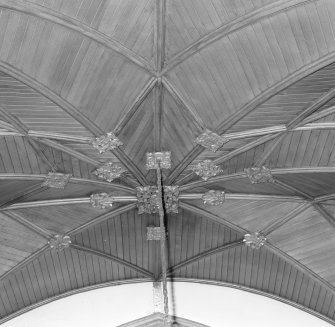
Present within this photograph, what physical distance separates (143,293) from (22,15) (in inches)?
309

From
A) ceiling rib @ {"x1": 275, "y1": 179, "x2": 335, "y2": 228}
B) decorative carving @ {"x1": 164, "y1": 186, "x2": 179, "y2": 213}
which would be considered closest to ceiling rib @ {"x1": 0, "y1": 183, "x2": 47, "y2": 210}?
decorative carving @ {"x1": 164, "y1": 186, "x2": 179, "y2": 213}

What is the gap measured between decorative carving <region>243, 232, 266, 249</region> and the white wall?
4.97ft

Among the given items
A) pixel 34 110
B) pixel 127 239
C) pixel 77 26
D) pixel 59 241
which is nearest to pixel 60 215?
pixel 59 241

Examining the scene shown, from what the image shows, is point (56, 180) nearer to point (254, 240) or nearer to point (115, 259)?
point (115, 259)

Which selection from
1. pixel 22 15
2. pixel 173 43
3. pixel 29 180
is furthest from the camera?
pixel 29 180

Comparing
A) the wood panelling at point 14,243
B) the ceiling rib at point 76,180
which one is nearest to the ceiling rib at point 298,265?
the ceiling rib at point 76,180

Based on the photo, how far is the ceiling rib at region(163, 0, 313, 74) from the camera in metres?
10.2

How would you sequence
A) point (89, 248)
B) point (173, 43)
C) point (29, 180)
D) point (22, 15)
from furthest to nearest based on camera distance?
point (89, 248) → point (29, 180) → point (173, 43) → point (22, 15)

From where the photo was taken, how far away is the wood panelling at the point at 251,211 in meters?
14.1

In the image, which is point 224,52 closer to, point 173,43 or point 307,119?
point 173,43

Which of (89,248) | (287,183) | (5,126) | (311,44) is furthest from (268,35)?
(89,248)

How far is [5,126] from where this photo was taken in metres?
Result: 11.9

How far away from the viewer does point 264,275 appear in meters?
15.2

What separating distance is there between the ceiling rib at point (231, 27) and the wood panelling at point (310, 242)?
5147 millimetres
